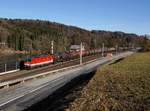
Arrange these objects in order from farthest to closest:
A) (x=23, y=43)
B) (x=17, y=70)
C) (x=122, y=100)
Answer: (x=23, y=43)
(x=17, y=70)
(x=122, y=100)

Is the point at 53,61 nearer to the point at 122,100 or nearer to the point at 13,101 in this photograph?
the point at 13,101

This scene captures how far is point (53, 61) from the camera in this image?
2940 inches

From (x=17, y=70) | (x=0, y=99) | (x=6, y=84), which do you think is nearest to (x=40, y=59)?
(x=17, y=70)

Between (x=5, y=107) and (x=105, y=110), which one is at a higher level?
(x=105, y=110)

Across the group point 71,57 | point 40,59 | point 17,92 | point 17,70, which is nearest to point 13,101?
point 17,92

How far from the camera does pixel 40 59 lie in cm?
6419

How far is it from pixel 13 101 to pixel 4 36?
15651 cm

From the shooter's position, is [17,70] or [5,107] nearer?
[5,107]

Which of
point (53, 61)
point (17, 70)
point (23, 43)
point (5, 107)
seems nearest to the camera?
point (5, 107)

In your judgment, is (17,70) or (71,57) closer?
(17,70)

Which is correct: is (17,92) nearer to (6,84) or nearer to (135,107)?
(6,84)

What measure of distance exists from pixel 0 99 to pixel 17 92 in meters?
4.43

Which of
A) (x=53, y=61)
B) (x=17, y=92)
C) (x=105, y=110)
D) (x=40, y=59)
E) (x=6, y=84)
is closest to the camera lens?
(x=105, y=110)

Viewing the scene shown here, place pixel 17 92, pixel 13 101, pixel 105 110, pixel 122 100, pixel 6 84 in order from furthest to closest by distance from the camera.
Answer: pixel 6 84
pixel 17 92
pixel 13 101
pixel 122 100
pixel 105 110
